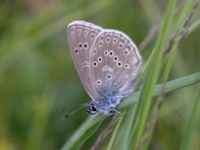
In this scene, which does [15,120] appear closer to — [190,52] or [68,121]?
[68,121]

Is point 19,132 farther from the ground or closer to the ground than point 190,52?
farther from the ground

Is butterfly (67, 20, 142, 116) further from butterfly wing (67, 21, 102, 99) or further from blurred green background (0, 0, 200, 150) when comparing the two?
blurred green background (0, 0, 200, 150)

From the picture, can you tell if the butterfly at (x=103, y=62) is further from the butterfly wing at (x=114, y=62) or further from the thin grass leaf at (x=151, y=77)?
the thin grass leaf at (x=151, y=77)

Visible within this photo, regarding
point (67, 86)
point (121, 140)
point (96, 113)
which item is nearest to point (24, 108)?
point (67, 86)

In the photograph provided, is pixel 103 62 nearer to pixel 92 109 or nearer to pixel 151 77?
pixel 92 109

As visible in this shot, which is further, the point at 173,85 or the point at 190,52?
the point at 190,52
